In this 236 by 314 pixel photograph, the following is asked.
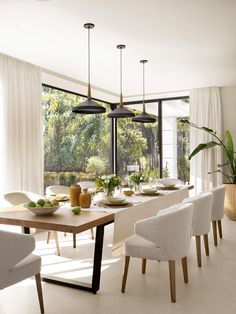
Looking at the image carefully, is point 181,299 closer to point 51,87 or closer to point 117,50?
point 117,50

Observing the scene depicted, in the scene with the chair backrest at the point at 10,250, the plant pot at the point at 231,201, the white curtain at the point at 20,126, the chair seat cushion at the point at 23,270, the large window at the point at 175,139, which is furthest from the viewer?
the large window at the point at 175,139

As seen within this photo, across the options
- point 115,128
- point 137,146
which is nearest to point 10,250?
point 137,146

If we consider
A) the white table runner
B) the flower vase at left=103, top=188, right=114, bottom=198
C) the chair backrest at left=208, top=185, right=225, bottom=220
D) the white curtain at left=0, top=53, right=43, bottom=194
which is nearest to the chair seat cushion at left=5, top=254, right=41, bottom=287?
the white table runner

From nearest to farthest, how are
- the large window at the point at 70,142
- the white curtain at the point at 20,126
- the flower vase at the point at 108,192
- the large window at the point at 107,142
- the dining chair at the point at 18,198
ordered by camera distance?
the flower vase at the point at 108,192
the dining chair at the point at 18,198
the white curtain at the point at 20,126
the large window at the point at 70,142
the large window at the point at 107,142

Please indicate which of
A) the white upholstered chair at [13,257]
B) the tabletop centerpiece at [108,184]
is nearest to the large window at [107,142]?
the tabletop centerpiece at [108,184]

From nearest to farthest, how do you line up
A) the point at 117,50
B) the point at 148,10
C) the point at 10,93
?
the point at 148,10 → the point at 117,50 → the point at 10,93

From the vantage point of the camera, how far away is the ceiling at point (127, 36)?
348 cm

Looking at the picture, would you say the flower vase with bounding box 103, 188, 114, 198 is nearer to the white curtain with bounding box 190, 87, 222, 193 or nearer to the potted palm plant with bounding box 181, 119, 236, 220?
the potted palm plant with bounding box 181, 119, 236, 220

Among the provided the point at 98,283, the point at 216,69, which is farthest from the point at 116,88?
the point at 98,283

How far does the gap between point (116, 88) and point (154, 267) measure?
470 centimetres

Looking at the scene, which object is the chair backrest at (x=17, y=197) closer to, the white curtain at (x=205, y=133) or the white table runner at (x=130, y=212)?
the white table runner at (x=130, y=212)

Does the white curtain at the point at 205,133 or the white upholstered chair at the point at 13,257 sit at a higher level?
the white curtain at the point at 205,133

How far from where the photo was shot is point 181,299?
278 cm

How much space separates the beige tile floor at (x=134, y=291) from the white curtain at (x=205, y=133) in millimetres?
3426
